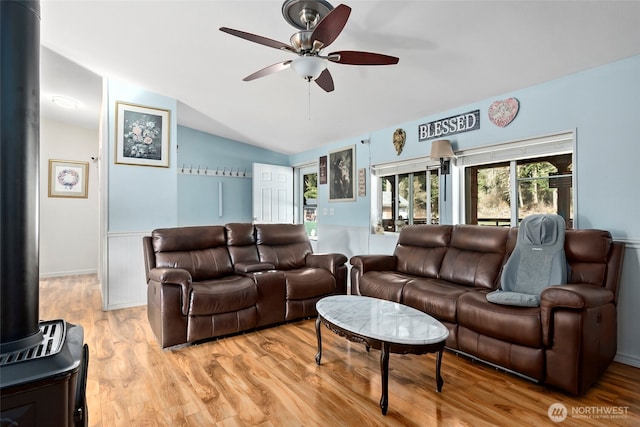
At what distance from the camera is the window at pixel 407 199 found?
13.6 ft

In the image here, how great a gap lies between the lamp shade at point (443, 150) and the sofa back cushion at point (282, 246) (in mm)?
1864

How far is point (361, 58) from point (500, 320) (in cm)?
198

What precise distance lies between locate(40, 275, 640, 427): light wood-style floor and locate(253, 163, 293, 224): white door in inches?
134

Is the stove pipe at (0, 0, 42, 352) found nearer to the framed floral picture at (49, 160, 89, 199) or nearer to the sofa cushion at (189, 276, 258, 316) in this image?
the sofa cushion at (189, 276, 258, 316)

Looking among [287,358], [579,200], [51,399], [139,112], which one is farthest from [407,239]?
[139,112]

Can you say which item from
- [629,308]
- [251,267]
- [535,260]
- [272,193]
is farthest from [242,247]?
[629,308]

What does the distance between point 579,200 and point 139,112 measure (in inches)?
190

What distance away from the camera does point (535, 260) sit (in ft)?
8.47

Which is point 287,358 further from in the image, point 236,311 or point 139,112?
point 139,112

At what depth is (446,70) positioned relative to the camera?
298 centimetres

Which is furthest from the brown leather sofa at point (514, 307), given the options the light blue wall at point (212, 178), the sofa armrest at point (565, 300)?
the light blue wall at point (212, 178)

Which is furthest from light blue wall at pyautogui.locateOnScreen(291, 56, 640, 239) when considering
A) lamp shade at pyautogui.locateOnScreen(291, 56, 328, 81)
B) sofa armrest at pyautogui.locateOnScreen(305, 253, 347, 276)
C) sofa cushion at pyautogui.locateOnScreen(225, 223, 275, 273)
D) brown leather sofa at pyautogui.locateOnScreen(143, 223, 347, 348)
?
sofa cushion at pyautogui.locateOnScreen(225, 223, 275, 273)

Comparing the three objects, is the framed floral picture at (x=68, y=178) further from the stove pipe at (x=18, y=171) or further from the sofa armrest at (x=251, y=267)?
the stove pipe at (x=18, y=171)

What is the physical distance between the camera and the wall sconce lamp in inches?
142
